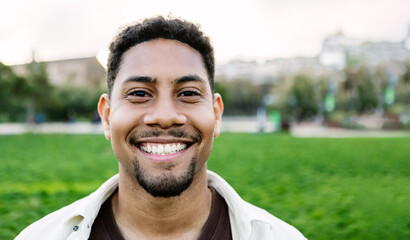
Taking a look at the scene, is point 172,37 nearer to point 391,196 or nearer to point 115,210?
point 115,210

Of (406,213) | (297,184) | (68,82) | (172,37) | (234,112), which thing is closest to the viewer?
(172,37)

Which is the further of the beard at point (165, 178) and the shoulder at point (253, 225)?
the shoulder at point (253, 225)

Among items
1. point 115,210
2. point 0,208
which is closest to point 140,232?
point 115,210

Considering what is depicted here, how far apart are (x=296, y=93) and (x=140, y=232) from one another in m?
44.3

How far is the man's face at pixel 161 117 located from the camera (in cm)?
177

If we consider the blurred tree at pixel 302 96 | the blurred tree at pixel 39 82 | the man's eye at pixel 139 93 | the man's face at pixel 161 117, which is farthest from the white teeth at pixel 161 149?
the blurred tree at pixel 302 96

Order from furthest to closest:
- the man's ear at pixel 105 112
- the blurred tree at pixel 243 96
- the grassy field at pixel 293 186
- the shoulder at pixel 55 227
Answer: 1. the blurred tree at pixel 243 96
2. the grassy field at pixel 293 186
3. the man's ear at pixel 105 112
4. the shoulder at pixel 55 227

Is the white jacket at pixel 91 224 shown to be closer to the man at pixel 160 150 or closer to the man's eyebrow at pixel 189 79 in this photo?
the man at pixel 160 150

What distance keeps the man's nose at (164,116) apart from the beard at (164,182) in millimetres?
223

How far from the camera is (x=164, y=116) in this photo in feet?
5.79

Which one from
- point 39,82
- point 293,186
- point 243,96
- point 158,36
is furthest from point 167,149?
point 243,96

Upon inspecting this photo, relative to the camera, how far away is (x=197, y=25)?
204cm

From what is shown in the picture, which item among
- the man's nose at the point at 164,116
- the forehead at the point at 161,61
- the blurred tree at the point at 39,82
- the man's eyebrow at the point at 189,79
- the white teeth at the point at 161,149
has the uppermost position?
the forehead at the point at 161,61

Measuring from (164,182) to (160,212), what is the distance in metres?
0.26
